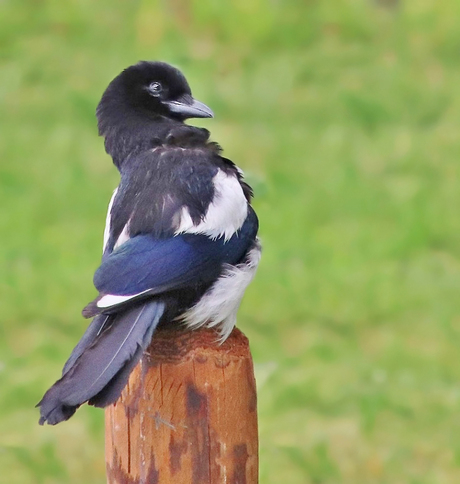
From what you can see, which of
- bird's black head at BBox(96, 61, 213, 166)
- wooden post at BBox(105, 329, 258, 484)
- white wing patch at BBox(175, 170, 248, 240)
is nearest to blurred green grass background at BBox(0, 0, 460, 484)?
bird's black head at BBox(96, 61, 213, 166)

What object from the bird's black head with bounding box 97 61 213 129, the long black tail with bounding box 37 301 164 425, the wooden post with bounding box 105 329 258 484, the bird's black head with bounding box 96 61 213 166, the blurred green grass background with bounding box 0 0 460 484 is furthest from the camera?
the blurred green grass background with bounding box 0 0 460 484

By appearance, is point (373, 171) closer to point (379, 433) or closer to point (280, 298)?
point (280, 298)

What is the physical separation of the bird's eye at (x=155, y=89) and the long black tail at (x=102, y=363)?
896 mm

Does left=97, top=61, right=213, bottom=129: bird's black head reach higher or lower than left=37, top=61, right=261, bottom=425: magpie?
higher

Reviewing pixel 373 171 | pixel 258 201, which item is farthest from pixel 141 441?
pixel 373 171

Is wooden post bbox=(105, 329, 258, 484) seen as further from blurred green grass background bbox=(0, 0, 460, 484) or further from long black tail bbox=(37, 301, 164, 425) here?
blurred green grass background bbox=(0, 0, 460, 484)

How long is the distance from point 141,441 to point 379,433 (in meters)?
1.86

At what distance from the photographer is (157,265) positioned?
215cm

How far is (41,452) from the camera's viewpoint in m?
3.57

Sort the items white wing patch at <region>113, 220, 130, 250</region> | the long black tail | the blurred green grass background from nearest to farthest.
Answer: the long black tail
white wing patch at <region>113, 220, 130, 250</region>
the blurred green grass background

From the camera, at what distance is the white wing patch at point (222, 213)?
7.42 feet

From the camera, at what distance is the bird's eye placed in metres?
2.86

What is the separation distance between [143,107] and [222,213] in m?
0.58

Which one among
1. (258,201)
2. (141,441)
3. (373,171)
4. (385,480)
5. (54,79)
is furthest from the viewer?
(54,79)
